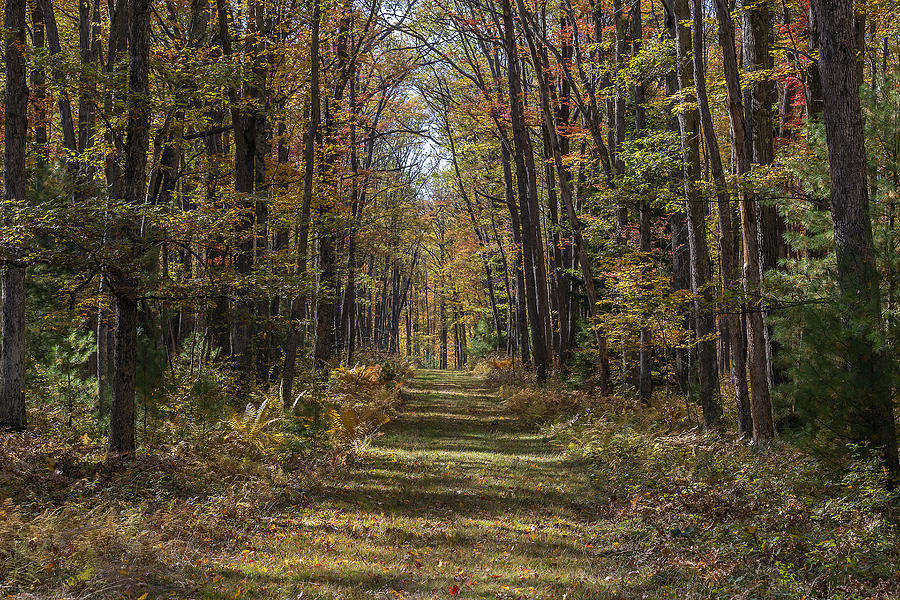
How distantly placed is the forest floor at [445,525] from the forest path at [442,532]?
0.03 m

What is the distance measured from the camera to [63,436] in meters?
9.98

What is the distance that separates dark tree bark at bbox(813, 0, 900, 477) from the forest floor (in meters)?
0.59

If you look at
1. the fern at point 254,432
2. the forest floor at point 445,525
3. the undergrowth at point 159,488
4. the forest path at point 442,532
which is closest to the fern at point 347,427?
the undergrowth at point 159,488

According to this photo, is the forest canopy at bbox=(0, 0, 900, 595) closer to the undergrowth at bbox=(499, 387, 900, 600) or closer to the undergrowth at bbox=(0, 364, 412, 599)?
the undergrowth at bbox=(0, 364, 412, 599)

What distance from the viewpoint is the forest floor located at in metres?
4.83

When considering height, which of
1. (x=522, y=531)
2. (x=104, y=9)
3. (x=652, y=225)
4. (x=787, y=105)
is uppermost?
(x=104, y=9)

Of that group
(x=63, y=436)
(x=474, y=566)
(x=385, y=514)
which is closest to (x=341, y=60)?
(x=63, y=436)

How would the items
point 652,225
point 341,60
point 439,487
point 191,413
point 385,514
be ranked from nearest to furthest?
point 385,514 < point 439,487 < point 191,413 < point 341,60 < point 652,225

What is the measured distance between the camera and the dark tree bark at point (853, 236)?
6.22 meters

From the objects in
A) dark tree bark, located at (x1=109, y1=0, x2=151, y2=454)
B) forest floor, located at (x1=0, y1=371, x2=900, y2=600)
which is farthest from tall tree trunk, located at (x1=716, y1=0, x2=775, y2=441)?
dark tree bark, located at (x1=109, y1=0, x2=151, y2=454)

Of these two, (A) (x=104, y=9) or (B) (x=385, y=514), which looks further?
(A) (x=104, y=9)

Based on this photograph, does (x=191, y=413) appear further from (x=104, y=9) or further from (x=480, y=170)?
(x=480, y=170)

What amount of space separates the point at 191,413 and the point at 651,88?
1523 cm

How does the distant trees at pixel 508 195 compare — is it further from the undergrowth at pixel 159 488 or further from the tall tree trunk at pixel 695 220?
the undergrowth at pixel 159 488
